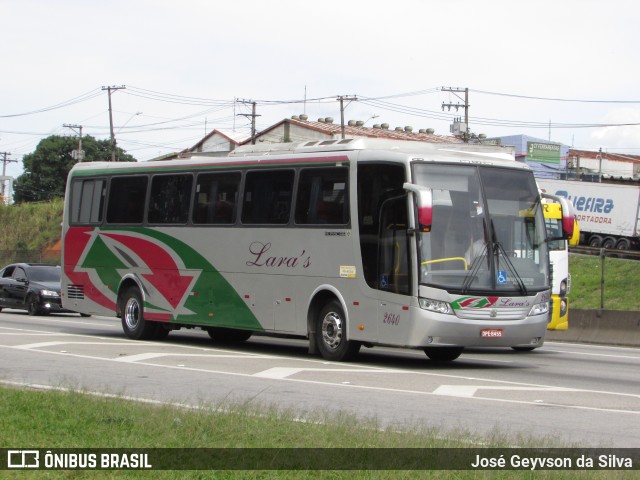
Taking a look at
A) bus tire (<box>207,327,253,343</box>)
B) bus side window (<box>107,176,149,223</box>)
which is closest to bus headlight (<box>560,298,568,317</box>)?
bus tire (<box>207,327,253,343</box>)

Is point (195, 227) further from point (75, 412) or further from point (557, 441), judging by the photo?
point (557, 441)

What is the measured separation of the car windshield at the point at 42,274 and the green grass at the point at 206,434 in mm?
22893

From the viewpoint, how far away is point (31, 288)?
31906 mm

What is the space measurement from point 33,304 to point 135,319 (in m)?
10.9

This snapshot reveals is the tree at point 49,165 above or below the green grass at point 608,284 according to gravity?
above

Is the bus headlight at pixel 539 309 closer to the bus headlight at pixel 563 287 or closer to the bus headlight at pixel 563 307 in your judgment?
the bus headlight at pixel 563 307

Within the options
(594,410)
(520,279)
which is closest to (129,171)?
(520,279)

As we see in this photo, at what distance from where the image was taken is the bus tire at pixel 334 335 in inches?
675

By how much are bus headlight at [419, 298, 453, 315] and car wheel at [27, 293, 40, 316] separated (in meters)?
18.6

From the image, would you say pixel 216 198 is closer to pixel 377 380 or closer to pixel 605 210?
pixel 377 380

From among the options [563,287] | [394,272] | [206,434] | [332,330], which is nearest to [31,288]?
[563,287]

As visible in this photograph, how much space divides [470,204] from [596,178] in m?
71.4

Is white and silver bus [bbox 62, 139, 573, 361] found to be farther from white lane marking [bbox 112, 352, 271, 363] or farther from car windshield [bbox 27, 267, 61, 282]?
car windshield [bbox 27, 267, 61, 282]

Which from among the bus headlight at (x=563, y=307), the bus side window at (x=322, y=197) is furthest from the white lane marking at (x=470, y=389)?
the bus headlight at (x=563, y=307)
